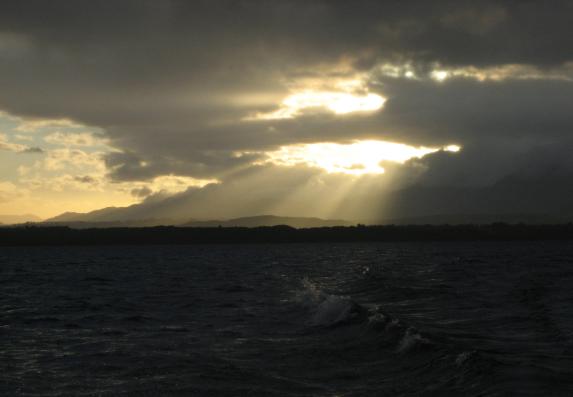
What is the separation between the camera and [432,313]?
115ft

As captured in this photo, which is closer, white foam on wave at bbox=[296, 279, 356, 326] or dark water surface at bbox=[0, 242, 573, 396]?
dark water surface at bbox=[0, 242, 573, 396]

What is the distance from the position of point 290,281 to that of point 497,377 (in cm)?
4640

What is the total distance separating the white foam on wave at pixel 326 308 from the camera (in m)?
32.4

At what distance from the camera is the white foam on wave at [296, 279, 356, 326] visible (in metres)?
32.4

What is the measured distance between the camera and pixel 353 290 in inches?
2073

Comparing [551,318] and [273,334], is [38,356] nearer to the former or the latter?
[273,334]

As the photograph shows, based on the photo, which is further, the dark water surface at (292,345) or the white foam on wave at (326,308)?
the white foam on wave at (326,308)

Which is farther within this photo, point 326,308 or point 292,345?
point 326,308

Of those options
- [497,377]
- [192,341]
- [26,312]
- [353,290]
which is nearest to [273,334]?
[192,341]

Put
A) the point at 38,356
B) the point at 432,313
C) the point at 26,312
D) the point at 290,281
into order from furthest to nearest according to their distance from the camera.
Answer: the point at 290,281 → the point at 26,312 → the point at 432,313 → the point at 38,356

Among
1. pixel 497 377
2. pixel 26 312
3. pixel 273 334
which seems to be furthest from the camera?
pixel 26 312

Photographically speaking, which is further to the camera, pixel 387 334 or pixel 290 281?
pixel 290 281

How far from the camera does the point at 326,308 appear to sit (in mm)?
36438

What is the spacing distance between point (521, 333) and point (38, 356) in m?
19.5
